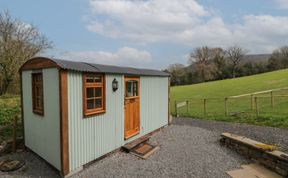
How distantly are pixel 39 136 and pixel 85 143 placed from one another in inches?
60.7

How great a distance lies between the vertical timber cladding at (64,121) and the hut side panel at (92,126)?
108 mm

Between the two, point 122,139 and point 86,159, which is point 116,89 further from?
point 86,159

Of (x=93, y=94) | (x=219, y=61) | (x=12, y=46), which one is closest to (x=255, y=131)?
(x=93, y=94)

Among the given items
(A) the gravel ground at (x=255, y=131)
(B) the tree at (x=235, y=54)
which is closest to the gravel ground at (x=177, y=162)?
(A) the gravel ground at (x=255, y=131)

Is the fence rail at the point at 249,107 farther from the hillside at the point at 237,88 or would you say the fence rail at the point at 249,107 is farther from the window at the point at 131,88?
the window at the point at 131,88

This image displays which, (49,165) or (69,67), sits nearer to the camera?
(69,67)

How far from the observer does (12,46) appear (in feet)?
39.5

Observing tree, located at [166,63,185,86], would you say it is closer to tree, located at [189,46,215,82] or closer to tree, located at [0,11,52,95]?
tree, located at [189,46,215,82]

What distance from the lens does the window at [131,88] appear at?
6.32 metres

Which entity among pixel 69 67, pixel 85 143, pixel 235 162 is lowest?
pixel 235 162

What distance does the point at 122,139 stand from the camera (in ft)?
19.4

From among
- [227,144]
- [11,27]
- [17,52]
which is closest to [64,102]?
[227,144]

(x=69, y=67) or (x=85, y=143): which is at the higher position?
(x=69, y=67)

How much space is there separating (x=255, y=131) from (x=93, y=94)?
251 inches
